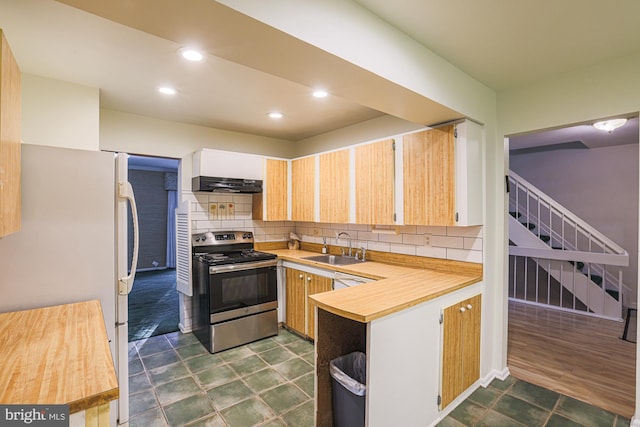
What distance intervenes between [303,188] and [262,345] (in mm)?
1840

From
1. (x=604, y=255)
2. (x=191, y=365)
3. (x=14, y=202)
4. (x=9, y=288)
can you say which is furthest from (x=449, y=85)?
(x=604, y=255)

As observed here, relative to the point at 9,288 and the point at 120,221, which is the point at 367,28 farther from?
the point at 9,288

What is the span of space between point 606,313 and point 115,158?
5862 mm

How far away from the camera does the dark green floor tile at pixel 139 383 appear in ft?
7.84

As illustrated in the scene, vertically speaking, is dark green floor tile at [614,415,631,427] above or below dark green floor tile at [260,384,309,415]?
above

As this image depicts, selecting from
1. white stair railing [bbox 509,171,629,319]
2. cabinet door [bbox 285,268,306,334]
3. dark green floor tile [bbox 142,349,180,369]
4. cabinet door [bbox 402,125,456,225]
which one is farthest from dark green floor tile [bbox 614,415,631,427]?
dark green floor tile [bbox 142,349,180,369]

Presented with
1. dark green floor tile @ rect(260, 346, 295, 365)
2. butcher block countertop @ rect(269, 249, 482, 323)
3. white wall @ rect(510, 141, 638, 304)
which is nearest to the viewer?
butcher block countertop @ rect(269, 249, 482, 323)

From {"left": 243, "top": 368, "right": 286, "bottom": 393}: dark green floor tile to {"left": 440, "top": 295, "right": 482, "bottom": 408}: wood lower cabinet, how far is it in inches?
51.0

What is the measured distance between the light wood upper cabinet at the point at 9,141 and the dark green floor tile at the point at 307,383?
2.10 meters

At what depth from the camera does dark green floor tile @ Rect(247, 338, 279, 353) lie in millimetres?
3115

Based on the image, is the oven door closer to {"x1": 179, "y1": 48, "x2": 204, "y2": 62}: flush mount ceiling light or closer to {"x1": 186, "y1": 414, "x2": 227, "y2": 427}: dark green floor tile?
{"x1": 186, "y1": 414, "x2": 227, "y2": 427}: dark green floor tile

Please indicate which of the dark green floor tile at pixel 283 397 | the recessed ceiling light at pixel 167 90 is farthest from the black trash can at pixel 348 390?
the recessed ceiling light at pixel 167 90

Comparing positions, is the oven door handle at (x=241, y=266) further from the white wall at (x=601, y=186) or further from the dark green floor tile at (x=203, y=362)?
the white wall at (x=601, y=186)

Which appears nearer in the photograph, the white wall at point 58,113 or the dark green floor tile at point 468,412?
the dark green floor tile at point 468,412
